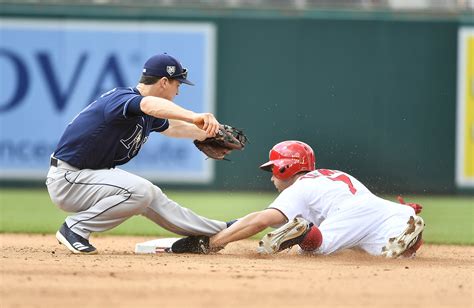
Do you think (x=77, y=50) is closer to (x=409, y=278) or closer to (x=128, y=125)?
(x=128, y=125)

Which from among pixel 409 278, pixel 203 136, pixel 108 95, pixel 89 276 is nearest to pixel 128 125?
pixel 108 95

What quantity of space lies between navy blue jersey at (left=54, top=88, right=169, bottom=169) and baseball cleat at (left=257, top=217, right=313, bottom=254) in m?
1.20

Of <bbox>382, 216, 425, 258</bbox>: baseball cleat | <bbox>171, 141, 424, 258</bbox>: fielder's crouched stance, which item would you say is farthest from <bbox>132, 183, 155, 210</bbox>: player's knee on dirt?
<bbox>382, 216, 425, 258</bbox>: baseball cleat

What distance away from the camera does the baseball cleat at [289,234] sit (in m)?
6.43

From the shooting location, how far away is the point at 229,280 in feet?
17.9

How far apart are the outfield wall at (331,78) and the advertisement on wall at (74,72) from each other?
0.16 meters

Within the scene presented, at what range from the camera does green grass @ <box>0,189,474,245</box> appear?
10109mm

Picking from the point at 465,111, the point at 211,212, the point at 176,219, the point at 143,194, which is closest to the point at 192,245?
the point at 176,219

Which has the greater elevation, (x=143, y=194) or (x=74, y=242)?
(x=143, y=194)

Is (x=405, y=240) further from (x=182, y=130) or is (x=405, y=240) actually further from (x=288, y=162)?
(x=182, y=130)

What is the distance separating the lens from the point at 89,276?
5469 mm

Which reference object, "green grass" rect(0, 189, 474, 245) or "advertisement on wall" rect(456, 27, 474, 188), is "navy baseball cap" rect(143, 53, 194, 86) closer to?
"green grass" rect(0, 189, 474, 245)

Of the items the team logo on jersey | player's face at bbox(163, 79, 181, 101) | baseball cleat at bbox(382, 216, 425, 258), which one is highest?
the team logo on jersey

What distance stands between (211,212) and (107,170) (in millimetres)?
5007
